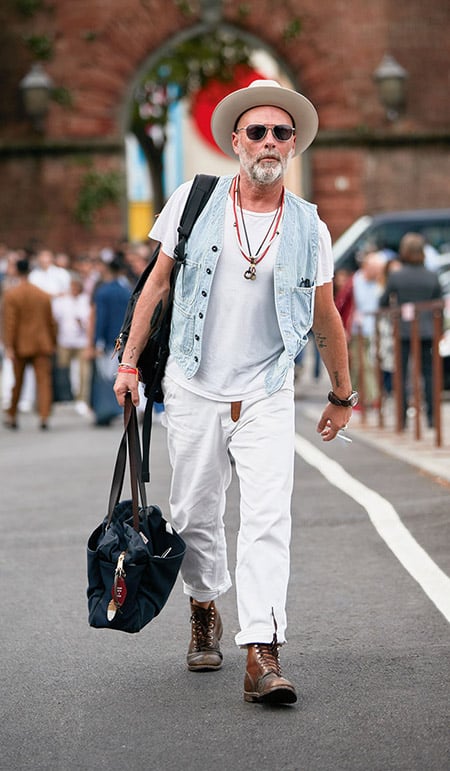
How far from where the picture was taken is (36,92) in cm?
2886

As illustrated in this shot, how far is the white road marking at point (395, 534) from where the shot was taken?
671 centimetres

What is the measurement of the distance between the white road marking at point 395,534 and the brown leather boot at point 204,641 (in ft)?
3.34

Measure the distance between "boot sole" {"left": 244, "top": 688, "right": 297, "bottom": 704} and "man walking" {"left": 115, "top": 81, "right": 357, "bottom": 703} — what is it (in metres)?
0.08

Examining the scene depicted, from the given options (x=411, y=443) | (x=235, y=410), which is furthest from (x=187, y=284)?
(x=411, y=443)

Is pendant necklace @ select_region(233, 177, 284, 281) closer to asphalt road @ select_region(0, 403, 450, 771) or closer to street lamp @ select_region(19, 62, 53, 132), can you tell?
→ asphalt road @ select_region(0, 403, 450, 771)

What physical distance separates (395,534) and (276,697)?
3326 mm

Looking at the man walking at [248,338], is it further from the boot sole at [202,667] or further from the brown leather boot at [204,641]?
the boot sole at [202,667]

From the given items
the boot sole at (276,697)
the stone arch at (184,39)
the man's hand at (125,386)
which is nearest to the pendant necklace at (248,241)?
the man's hand at (125,386)

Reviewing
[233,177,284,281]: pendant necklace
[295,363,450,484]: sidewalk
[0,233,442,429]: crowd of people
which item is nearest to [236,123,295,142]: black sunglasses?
[233,177,284,281]: pendant necklace

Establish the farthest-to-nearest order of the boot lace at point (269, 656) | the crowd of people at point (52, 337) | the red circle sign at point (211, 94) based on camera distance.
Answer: the red circle sign at point (211, 94), the crowd of people at point (52, 337), the boot lace at point (269, 656)

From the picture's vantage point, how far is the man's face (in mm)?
5262

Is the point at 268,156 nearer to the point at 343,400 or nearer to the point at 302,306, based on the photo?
the point at 302,306

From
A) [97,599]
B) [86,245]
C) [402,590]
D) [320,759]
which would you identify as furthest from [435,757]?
[86,245]

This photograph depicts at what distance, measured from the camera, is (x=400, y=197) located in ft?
100
